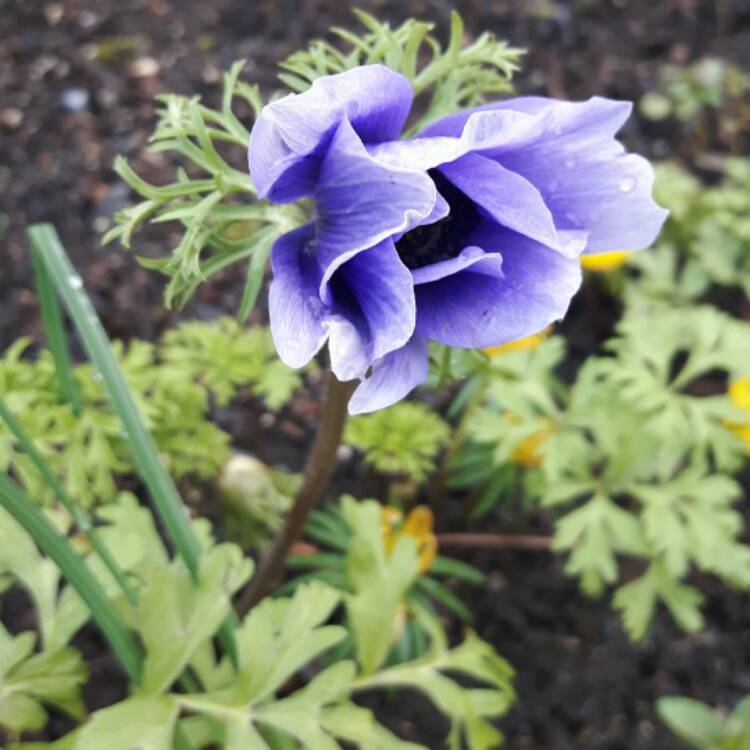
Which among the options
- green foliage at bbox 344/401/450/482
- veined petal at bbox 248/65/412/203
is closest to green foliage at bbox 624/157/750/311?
green foliage at bbox 344/401/450/482

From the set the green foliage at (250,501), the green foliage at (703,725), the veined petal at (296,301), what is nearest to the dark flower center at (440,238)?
the veined petal at (296,301)

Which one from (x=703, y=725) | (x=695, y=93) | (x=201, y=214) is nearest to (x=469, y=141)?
(x=201, y=214)

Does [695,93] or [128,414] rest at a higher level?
[128,414]

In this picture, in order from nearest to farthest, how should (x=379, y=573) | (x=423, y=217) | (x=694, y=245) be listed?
(x=423, y=217) < (x=379, y=573) < (x=694, y=245)

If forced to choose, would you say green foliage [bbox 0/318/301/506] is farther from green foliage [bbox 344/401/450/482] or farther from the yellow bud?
the yellow bud

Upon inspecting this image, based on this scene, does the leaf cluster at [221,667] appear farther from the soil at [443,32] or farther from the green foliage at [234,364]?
the soil at [443,32]

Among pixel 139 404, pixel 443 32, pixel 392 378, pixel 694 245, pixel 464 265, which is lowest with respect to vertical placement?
pixel 694 245

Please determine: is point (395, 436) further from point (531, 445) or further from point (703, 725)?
point (703, 725)

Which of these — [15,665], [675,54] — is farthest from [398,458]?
[675,54]
